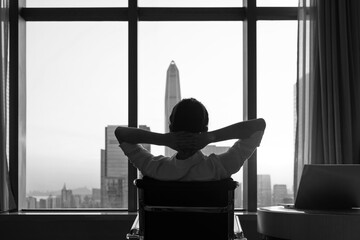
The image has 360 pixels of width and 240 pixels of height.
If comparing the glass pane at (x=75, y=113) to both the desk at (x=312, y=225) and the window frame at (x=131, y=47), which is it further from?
the desk at (x=312, y=225)

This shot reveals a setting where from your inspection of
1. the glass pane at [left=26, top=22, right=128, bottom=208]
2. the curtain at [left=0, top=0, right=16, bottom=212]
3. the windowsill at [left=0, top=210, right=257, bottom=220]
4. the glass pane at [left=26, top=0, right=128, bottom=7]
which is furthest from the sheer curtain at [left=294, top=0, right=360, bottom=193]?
A: the curtain at [left=0, top=0, right=16, bottom=212]

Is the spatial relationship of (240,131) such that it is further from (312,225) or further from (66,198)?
(66,198)

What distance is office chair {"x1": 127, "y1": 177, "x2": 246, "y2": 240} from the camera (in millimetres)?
2211

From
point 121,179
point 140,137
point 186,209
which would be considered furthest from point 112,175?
A: point 186,209

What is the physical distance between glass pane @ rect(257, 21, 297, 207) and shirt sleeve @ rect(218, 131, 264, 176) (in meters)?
2.13

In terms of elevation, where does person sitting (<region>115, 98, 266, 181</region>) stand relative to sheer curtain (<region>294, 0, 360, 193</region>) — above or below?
below

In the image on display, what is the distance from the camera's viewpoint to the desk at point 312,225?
8.04 feet

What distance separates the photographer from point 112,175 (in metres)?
4.73

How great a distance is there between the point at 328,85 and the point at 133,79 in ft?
4.96

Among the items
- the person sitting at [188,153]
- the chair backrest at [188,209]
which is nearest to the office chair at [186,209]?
the chair backrest at [188,209]

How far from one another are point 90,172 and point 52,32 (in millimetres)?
1199

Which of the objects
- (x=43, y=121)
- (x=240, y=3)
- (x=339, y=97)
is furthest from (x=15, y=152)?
(x=339, y=97)

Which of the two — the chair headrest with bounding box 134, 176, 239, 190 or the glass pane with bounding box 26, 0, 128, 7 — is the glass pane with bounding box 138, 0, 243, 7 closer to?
the glass pane with bounding box 26, 0, 128, 7

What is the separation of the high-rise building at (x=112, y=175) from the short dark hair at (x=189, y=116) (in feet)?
7.62
